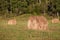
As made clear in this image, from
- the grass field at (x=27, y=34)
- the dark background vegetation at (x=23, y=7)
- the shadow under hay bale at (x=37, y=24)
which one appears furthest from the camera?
the dark background vegetation at (x=23, y=7)

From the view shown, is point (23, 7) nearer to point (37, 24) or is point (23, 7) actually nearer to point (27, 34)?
point (37, 24)

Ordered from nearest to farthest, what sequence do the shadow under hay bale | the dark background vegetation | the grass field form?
the grass field → the shadow under hay bale → the dark background vegetation

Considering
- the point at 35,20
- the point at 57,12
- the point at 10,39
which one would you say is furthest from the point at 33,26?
the point at 57,12

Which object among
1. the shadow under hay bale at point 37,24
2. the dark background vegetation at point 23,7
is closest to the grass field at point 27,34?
the shadow under hay bale at point 37,24

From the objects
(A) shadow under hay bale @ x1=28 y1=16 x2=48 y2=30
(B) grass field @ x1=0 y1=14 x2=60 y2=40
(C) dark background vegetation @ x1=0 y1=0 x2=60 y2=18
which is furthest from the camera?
(C) dark background vegetation @ x1=0 y1=0 x2=60 y2=18

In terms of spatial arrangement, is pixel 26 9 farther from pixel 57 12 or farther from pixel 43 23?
pixel 43 23

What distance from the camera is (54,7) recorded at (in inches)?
2672

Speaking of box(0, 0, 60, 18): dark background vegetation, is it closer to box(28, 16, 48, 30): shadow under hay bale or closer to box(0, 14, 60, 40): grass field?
box(28, 16, 48, 30): shadow under hay bale

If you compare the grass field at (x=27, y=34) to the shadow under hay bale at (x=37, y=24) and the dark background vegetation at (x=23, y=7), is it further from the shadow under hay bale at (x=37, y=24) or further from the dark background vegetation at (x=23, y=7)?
the dark background vegetation at (x=23, y=7)

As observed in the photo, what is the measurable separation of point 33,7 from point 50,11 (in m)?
7.23

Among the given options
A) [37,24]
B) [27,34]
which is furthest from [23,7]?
[27,34]

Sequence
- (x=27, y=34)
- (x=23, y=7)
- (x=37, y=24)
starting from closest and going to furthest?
(x=27, y=34)
(x=37, y=24)
(x=23, y=7)

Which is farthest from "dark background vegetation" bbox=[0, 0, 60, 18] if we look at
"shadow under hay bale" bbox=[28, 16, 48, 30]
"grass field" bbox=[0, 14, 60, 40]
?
"grass field" bbox=[0, 14, 60, 40]

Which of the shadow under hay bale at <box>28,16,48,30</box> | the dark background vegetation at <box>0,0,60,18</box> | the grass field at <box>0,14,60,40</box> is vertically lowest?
the grass field at <box>0,14,60,40</box>
